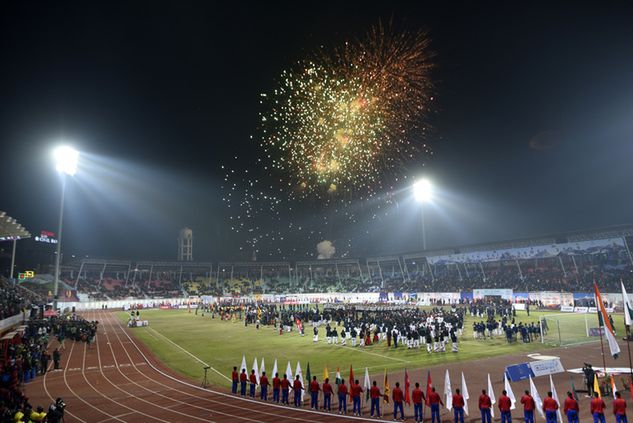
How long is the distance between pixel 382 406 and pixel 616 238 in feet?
160

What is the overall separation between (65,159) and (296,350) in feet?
135

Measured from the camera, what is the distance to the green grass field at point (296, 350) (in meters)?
24.7

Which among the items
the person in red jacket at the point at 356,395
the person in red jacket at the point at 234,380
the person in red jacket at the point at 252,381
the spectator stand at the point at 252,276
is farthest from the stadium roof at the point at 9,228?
the spectator stand at the point at 252,276

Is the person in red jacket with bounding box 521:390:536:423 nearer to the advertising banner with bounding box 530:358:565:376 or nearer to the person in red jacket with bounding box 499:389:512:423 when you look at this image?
the person in red jacket with bounding box 499:389:512:423

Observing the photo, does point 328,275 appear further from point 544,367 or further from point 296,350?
point 544,367

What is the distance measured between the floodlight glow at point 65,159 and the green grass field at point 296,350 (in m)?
24.6

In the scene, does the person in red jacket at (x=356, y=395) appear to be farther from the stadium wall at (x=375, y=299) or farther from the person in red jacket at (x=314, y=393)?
the stadium wall at (x=375, y=299)

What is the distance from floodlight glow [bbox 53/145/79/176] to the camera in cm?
5272

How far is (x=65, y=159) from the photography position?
173ft

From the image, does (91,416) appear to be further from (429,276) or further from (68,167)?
(429,276)

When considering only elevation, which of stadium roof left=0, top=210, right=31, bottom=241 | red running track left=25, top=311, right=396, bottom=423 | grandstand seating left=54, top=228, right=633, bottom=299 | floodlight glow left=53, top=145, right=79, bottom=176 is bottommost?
red running track left=25, top=311, right=396, bottom=423

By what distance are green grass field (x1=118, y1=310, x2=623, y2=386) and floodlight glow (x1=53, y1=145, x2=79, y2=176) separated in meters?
24.6

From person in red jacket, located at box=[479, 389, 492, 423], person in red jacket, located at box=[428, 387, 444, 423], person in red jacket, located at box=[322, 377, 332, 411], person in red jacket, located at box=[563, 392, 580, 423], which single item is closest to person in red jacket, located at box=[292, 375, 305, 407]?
person in red jacket, located at box=[322, 377, 332, 411]

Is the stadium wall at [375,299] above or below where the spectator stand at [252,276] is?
below
